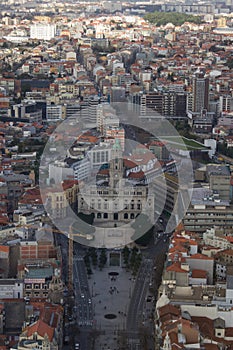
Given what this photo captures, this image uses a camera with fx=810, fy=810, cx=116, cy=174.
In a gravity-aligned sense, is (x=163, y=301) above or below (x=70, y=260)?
above

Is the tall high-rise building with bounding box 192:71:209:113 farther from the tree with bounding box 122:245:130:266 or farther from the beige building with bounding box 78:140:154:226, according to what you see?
the tree with bounding box 122:245:130:266

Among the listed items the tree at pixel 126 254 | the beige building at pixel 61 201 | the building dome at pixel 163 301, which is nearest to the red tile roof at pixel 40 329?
the building dome at pixel 163 301

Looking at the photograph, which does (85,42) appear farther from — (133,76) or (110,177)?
(110,177)

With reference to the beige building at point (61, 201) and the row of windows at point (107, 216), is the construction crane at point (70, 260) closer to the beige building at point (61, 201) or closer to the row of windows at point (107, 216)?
the beige building at point (61, 201)

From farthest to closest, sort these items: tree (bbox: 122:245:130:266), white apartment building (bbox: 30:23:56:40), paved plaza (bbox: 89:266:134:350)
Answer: white apartment building (bbox: 30:23:56:40), tree (bbox: 122:245:130:266), paved plaza (bbox: 89:266:134:350)

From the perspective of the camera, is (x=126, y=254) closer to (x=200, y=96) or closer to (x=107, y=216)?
(x=107, y=216)

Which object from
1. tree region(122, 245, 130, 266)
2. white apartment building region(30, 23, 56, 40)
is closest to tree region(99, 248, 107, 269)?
tree region(122, 245, 130, 266)

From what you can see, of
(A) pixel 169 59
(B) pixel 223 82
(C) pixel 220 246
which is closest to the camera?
(C) pixel 220 246

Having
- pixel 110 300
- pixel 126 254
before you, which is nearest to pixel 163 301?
pixel 110 300

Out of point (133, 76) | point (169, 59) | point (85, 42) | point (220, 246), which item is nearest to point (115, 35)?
point (85, 42)

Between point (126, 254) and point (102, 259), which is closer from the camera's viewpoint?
point (102, 259)

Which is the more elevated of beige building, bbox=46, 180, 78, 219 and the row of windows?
beige building, bbox=46, 180, 78, 219
